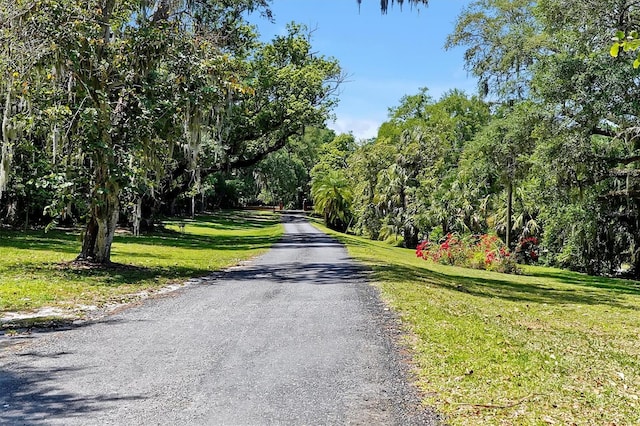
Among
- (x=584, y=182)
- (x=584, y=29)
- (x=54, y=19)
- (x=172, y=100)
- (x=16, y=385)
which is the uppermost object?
(x=584, y=29)

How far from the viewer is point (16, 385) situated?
4.91 meters

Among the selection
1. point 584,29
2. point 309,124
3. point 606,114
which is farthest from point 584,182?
point 309,124

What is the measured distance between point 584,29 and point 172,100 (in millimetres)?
11913

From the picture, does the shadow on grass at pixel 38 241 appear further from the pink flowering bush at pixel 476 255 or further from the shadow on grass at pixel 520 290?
the pink flowering bush at pixel 476 255

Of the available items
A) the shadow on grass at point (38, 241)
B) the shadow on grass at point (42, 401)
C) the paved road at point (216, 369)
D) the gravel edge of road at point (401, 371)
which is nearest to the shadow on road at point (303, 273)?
the gravel edge of road at point (401, 371)

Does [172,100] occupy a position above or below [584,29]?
below

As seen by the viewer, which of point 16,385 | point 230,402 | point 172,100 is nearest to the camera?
point 230,402

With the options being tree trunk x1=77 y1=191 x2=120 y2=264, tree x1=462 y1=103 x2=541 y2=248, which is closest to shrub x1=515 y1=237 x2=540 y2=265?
tree x1=462 y1=103 x2=541 y2=248

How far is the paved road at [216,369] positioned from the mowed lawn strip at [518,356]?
411mm

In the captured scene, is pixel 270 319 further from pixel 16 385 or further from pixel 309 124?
pixel 309 124

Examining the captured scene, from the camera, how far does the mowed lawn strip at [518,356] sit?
14.6ft

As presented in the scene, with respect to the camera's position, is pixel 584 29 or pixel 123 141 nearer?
pixel 123 141

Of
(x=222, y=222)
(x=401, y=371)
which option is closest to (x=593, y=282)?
(x=401, y=371)

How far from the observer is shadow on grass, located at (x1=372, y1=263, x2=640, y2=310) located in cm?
1388
